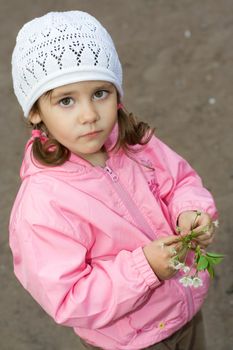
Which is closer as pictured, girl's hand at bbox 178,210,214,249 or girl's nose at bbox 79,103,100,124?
girl's nose at bbox 79,103,100,124

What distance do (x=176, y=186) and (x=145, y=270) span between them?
1.38 ft

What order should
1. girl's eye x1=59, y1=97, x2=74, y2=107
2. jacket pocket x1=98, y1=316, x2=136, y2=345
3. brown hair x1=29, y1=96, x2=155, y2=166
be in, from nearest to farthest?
girl's eye x1=59, y1=97, x2=74, y2=107, brown hair x1=29, y1=96, x2=155, y2=166, jacket pocket x1=98, y1=316, x2=136, y2=345

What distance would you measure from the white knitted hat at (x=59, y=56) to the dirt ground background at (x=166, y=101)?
1473mm

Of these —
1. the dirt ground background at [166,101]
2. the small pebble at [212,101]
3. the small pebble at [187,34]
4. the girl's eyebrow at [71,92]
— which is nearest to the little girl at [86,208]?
the girl's eyebrow at [71,92]

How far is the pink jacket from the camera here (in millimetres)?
1765

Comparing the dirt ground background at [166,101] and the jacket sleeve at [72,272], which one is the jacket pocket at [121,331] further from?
the dirt ground background at [166,101]

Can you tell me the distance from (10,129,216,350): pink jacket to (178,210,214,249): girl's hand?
0.17 ft

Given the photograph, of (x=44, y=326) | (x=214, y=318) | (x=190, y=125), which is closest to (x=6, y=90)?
(x=190, y=125)

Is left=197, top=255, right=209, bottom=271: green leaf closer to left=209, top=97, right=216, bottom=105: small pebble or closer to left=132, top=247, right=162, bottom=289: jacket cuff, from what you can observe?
left=132, top=247, right=162, bottom=289: jacket cuff

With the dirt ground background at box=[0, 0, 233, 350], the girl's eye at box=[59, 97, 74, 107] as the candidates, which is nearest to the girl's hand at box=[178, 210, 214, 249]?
the girl's eye at box=[59, 97, 74, 107]

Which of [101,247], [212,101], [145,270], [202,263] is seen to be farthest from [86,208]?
[212,101]

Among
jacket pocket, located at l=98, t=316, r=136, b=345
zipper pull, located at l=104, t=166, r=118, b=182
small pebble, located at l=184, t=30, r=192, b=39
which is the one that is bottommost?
jacket pocket, located at l=98, t=316, r=136, b=345

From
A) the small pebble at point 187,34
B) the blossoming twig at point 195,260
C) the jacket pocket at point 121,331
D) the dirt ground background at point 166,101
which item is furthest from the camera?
the small pebble at point 187,34

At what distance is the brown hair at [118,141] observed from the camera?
1.86m
